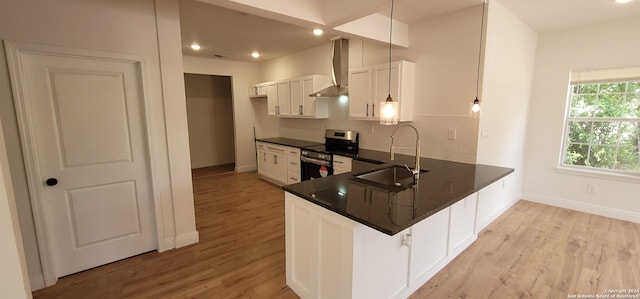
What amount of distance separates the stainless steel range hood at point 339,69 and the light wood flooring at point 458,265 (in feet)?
7.16

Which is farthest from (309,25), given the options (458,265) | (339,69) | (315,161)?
(458,265)

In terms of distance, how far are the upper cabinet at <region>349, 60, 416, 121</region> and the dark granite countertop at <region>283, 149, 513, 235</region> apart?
1.19 metres

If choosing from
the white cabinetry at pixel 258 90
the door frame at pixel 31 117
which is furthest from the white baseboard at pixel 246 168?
the door frame at pixel 31 117

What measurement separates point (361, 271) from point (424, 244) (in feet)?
2.55

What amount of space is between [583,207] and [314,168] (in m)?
3.99

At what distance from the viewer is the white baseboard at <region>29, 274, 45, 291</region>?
2.18m

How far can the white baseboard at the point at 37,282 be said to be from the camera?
2.18 m

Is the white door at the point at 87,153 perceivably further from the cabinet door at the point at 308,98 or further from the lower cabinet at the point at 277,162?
the cabinet door at the point at 308,98

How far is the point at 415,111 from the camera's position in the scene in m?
3.58

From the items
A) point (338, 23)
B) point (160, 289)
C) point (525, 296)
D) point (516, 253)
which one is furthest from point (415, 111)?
point (160, 289)

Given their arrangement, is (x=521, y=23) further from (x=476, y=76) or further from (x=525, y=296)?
(x=525, y=296)

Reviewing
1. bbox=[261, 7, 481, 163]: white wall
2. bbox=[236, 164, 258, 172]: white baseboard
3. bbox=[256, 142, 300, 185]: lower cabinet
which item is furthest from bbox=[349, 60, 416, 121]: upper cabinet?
bbox=[236, 164, 258, 172]: white baseboard

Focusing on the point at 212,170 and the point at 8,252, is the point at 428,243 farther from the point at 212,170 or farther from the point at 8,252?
the point at 212,170

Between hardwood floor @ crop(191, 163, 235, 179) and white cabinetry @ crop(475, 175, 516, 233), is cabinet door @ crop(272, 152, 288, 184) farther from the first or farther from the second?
white cabinetry @ crop(475, 175, 516, 233)
